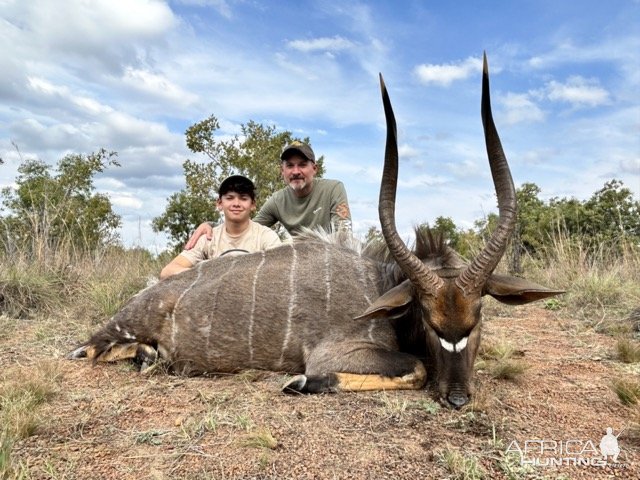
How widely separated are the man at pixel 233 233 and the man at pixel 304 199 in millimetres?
695

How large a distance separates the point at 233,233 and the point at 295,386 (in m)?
2.21

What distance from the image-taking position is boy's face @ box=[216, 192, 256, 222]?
4777 mm

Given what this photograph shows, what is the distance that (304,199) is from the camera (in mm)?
6145

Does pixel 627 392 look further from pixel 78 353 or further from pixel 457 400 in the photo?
pixel 78 353

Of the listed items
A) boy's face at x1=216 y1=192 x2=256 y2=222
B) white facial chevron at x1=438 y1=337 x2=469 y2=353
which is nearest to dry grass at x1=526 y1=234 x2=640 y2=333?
white facial chevron at x1=438 y1=337 x2=469 y2=353

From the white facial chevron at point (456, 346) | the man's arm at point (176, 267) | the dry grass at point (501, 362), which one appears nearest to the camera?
the white facial chevron at point (456, 346)

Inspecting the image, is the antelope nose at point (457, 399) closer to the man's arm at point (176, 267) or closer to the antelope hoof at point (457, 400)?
the antelope hoof at point (457, 400)

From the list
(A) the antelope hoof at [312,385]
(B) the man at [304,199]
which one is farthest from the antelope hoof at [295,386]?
(B) the man at [304,199]

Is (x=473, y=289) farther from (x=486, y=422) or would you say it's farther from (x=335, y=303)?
(x=335, y=303)

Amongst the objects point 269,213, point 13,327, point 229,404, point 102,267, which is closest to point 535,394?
point 229,404

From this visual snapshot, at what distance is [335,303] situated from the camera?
11.6 ft

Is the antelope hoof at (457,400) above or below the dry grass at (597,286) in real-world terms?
below

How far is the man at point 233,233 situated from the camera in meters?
4.78

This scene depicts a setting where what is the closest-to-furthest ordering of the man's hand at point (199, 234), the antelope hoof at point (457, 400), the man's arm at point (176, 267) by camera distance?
the antelope hoof at point (457, 400), the man's arm at point (176, 267), the man's hand at point (199, 234)
